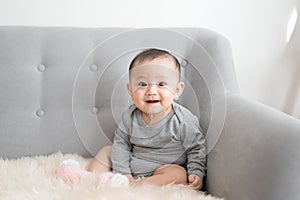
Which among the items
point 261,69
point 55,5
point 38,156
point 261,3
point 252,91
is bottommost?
point 38,156

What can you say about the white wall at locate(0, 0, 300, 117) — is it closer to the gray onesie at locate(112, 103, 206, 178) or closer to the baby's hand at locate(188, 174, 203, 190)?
the gray onesie at locate(112, 103, 206, 178)

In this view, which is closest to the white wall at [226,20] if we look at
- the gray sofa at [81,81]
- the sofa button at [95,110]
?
the gray sofa at [81,81]

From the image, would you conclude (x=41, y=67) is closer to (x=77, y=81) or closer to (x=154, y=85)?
(x=77, y=81)

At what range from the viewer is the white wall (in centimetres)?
153

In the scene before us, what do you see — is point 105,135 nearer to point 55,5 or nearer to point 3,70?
point 3,70

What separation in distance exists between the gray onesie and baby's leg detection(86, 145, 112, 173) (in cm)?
4

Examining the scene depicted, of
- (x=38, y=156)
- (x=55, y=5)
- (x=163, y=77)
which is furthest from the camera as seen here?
(x=55, y=5)

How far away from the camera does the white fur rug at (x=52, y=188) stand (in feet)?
2.94

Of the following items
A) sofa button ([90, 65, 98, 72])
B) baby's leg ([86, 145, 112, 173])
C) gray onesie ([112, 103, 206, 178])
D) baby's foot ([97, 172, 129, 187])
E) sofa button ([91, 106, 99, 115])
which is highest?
sofa button ([90, 65, 98, 72])

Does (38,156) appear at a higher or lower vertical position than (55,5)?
lower

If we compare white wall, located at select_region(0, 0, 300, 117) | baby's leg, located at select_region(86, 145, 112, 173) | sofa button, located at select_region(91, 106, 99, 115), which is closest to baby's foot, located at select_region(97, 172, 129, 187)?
baby's leg, located at select_region(86, 145, 112, 173)

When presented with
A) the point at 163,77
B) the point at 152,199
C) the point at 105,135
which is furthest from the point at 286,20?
the point at 152,199

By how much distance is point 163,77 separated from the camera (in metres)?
1.13

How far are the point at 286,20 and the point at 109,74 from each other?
0.92 metres
